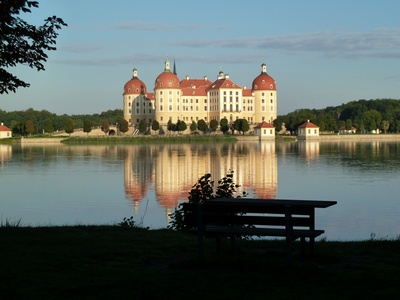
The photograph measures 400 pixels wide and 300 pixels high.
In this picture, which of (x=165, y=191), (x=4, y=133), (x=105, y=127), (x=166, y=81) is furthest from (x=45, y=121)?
(x=165, y=191)

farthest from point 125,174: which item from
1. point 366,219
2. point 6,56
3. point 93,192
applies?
point 6,56

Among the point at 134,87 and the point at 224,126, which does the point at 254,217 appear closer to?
the point at 224,126

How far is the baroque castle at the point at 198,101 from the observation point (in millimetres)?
86938

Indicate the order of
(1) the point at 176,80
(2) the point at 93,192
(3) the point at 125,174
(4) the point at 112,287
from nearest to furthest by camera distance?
(4) the point at 112,287
(2) the point at 93,192
(3) the point at 125,174
(1) the point at 176,80

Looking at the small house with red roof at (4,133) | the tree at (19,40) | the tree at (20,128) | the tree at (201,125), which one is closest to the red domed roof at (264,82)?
the tree at (201,125)

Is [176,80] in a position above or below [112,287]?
above

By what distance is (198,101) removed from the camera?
9056cm

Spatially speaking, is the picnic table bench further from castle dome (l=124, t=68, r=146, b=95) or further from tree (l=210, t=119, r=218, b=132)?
castle dome (l=124, t=68, r=146, b=95)

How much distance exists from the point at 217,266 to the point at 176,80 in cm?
8342

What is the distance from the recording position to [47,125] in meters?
78.6

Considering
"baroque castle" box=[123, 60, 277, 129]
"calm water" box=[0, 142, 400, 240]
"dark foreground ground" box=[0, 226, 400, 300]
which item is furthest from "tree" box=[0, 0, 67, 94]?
"baroque castle" box=[123, 60, 277, 129]

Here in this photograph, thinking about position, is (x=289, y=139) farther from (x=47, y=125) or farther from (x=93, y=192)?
(x=93, y=192)

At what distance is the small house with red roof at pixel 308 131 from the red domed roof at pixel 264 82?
13651 mm

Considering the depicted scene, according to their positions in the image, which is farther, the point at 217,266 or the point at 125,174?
the point at 125,174
